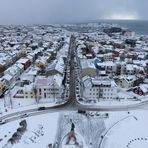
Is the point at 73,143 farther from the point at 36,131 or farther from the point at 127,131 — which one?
the point at 127,131

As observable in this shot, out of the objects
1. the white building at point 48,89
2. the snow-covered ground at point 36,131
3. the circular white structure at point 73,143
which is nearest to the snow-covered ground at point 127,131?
the circular white structure at point 73,143

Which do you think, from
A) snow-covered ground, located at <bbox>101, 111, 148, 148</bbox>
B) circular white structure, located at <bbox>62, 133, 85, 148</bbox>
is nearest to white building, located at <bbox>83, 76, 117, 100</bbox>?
snow-covered ground, located at <bbox>101, 111, 148, 148</bbox>

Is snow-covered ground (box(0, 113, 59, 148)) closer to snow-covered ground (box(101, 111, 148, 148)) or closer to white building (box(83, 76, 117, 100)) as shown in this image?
snow-covered ground (box(101, 111, 148, 148))

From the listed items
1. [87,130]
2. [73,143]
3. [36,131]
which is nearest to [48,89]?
[36,131]

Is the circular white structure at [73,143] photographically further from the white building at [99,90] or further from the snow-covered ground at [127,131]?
the white building at [99,90]

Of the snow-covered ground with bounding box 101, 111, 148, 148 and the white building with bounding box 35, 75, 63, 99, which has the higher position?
the white building with bounding box 35, 75, 63, 99

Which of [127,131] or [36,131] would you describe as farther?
[127,131]

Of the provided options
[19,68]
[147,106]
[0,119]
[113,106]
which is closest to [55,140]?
[0,119]

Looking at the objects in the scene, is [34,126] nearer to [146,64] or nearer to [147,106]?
[147,106]

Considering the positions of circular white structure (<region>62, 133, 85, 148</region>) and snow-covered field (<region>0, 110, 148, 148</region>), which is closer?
circular white structure (<region>62, 133, 85, 148</region>)
